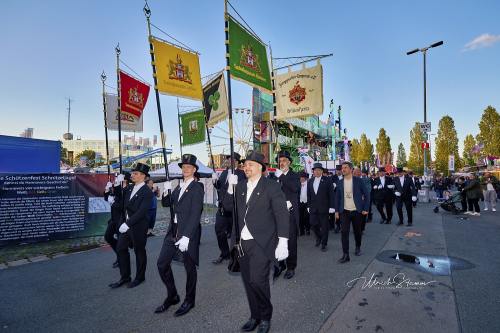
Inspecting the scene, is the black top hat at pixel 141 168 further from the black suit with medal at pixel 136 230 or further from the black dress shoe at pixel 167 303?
the black dress shoe at pixel 167 303

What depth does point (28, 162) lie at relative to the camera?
9102 mm

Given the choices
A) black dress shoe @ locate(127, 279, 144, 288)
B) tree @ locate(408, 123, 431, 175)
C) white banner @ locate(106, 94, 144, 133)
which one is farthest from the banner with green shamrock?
tree @ locate(408, 123, 431, 175)

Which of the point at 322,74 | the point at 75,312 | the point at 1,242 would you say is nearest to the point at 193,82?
the point at 322,74

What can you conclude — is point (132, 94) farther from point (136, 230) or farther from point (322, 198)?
point (322, 198)

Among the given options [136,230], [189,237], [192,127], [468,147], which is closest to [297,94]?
[192,127]

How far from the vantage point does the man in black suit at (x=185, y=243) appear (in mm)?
3759

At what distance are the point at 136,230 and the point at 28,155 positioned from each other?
22.7 ft

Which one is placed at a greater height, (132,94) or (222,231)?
(132,94)

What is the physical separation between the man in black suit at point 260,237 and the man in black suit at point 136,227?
74.6 inches

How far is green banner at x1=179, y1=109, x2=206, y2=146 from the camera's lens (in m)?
12.1

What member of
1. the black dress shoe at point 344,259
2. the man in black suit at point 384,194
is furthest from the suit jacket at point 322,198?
the man in black suit at point 384,194

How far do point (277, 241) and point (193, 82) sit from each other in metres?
4.56

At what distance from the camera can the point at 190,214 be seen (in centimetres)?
386

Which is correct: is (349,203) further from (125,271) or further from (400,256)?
(125,271)
